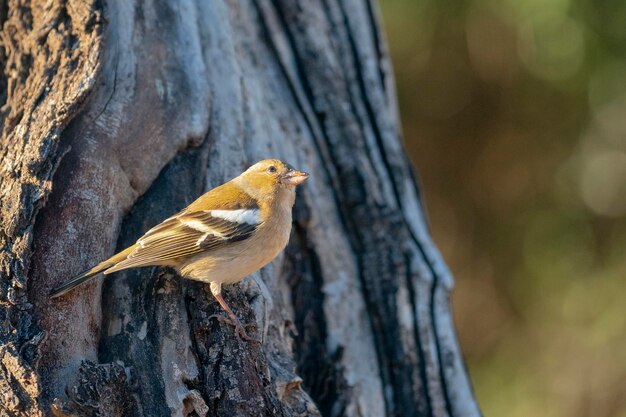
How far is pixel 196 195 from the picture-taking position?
4.84 m

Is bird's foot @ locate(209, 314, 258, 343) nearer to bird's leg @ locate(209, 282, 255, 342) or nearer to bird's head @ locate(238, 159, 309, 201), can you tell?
bird's leg @ locate(209, 282, 255, 342)

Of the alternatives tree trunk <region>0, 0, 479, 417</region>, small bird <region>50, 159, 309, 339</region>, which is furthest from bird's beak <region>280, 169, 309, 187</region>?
tree trunk <region>0, 0, 479, 417</region>

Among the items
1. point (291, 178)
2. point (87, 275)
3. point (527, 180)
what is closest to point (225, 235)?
point (291, 178)

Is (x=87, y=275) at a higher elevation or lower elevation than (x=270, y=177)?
lower

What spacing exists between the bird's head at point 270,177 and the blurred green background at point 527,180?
375 centimetres

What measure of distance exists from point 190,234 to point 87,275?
0.57 m

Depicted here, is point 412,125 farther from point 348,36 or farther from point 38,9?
point 38,9

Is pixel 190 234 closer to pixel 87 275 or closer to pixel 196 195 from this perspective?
pixel 196 195

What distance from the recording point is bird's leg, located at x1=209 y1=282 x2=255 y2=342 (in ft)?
13.5

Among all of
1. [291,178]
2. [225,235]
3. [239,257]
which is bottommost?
[239,257]

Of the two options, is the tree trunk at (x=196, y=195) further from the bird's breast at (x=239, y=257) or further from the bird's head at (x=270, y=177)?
the bird's head at (x=270, y=177)

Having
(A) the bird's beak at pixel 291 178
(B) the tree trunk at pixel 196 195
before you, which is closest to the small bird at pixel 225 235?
(A) the bird's beak at pixel 291 178

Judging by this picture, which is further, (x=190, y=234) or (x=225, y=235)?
(x=225, y=235)

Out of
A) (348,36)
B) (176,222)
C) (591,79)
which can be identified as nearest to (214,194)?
(176,222)
